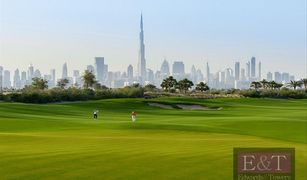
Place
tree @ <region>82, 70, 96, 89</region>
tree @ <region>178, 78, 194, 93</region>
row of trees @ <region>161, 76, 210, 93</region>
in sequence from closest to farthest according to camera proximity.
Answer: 1. tree @ <region>82, 70, 96, 89</region>
2. tree @ <region>178, 78, 194, 93</region>
3. row of trees @ <region>161, 76, 210, 93</region>

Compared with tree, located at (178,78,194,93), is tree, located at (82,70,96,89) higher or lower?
higher

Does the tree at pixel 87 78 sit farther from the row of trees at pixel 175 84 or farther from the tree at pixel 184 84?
the tree at pixel 184 84

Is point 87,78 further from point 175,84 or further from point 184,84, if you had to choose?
point 184,84

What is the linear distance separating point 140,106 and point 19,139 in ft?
191

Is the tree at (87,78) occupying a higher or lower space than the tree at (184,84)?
higher

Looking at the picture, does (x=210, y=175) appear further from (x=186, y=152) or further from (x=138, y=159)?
(x=186, y=152)

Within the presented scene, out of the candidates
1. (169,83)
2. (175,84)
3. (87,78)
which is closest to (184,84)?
(175,84)

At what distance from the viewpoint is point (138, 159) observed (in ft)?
57.1

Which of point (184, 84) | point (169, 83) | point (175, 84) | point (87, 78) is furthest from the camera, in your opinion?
point (175, 84)

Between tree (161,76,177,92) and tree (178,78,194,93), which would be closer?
tree (178,78,194,93)

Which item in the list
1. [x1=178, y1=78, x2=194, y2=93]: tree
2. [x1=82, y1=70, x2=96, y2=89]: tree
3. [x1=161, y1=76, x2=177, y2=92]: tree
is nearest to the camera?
[x1=82, y1=70, x2=96, y2=89]: tree

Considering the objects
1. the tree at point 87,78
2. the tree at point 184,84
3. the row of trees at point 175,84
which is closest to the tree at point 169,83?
the row of trees at point 175,84

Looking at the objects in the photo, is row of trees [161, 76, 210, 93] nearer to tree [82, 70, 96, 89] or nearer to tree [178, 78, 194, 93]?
tree [178, 78, 194, 93]

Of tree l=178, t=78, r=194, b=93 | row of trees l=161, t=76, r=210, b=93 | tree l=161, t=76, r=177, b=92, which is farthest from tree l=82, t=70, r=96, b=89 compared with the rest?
tree l=178, t=78, r=194, b=93
